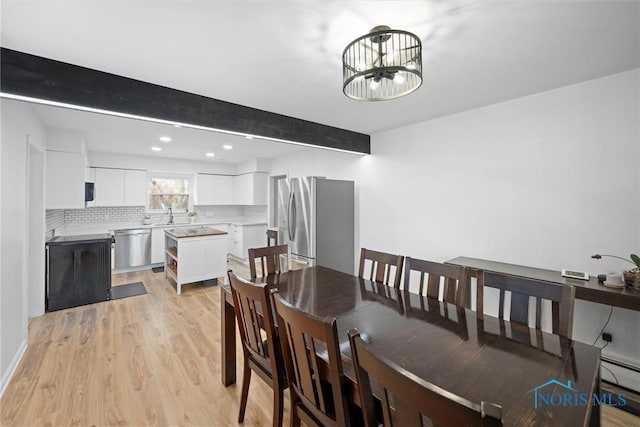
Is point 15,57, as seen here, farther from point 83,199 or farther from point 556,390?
point 556,390

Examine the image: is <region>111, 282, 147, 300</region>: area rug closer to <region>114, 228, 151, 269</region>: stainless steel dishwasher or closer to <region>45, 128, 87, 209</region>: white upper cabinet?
<region>114, 228, 151, 269</region>: stainless steel dishwasher

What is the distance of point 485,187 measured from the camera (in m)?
2.94

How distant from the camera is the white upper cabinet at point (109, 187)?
17.1 ft

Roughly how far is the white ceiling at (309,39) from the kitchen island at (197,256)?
2.59 metres

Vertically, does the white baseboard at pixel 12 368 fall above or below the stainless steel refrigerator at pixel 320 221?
below

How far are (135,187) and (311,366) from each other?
5.97 metres

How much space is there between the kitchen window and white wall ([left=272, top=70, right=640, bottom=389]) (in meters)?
4.95

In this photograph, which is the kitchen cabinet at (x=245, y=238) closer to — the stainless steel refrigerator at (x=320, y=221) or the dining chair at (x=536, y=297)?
the stainless steel refrigerator at (x=320, y=221)

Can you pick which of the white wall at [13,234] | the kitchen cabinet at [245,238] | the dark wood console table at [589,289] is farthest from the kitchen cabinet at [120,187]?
the dark wood console table at [589,289]

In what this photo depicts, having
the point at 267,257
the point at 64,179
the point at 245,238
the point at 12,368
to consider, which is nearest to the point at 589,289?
the point at 267,257

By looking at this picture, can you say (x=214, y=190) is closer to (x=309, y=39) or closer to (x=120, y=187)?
(x=120, y=187)

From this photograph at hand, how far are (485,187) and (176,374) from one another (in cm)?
348

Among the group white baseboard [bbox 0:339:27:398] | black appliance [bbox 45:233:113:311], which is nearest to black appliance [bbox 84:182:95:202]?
black appliance [bbox 45:233:113:311]

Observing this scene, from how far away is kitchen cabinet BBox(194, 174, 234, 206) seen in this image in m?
6.48
